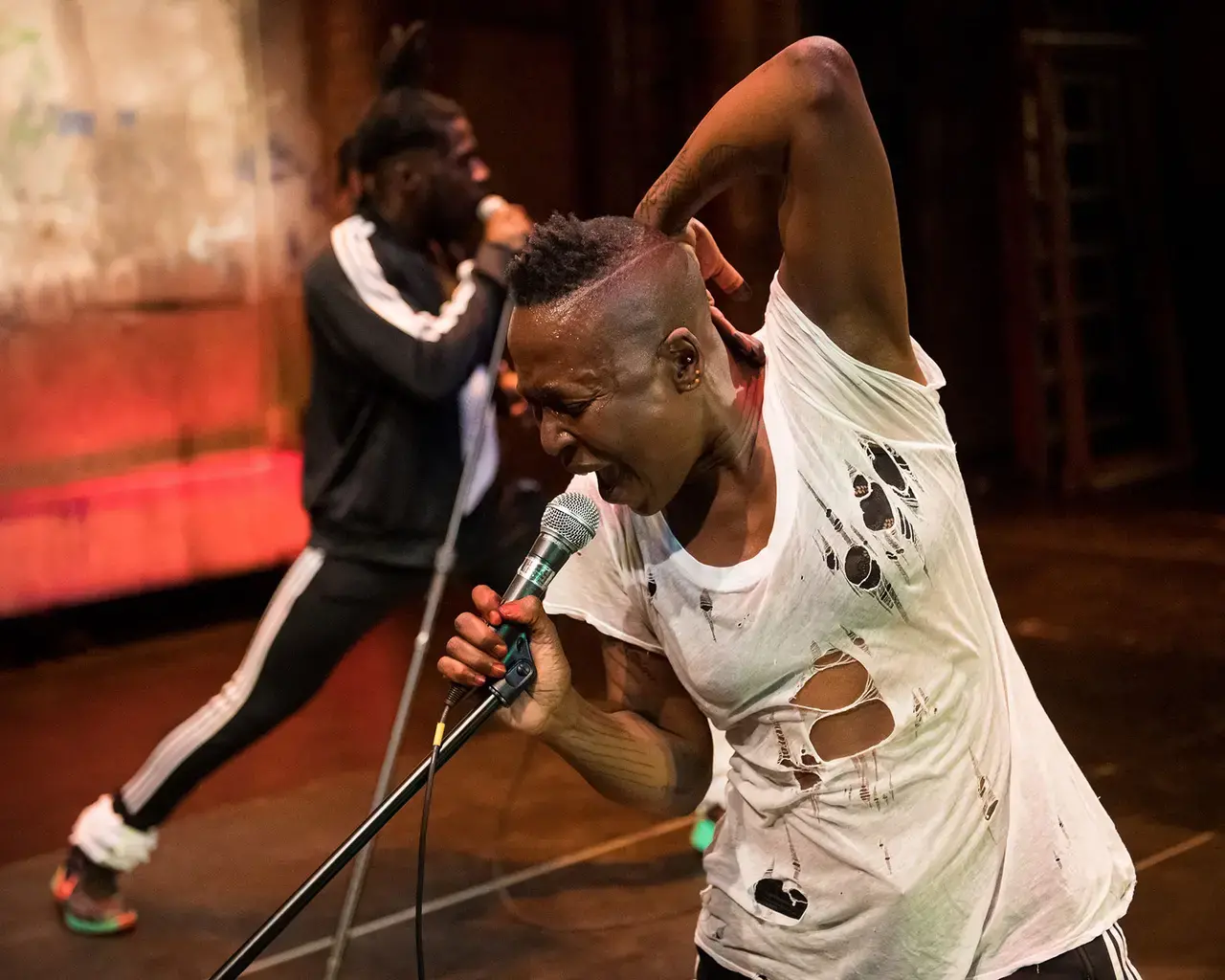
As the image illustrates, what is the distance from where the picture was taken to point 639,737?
1748 millimetres

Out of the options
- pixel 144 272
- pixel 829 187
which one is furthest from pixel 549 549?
pixel 144 272

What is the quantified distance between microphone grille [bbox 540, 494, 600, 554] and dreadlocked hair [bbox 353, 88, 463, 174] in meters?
2.11

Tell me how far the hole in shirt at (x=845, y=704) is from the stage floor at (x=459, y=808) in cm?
165

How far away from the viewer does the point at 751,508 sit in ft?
5.29

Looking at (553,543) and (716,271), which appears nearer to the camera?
(553,543)

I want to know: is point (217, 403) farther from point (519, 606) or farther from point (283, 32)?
point (519, 606)

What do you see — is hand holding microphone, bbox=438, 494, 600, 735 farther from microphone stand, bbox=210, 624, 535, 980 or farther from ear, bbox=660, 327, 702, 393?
ear, bbox=660, 327, 702, 393

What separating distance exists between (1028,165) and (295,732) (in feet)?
17.6

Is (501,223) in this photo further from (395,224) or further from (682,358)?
(682,358)

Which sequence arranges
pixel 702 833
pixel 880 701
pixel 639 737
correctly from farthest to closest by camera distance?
1. pixel 702 833
2. pixel 639 737
3. pixel 880 701

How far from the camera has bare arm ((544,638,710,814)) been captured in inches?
65.4

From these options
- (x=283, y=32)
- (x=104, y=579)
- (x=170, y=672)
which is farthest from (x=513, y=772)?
(x=283, y=32)

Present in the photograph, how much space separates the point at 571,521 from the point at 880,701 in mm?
387

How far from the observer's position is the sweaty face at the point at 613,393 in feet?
4.89
